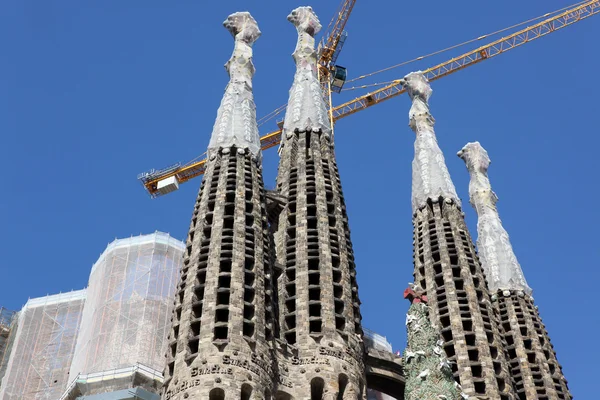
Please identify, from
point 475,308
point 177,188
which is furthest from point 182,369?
point 177,188

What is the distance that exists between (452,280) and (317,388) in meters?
10.4

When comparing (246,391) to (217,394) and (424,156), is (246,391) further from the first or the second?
(424,156)

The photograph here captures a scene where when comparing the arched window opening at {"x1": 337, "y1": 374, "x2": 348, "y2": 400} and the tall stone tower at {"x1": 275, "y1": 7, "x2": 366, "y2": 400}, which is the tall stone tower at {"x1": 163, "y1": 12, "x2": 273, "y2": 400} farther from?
the arched window opening at {"x1": 337, "y1": 374, "x2": 348, "y2": 400}

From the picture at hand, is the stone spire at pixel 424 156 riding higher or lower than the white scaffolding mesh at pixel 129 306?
higher

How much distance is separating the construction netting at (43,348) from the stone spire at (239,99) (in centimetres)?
1009

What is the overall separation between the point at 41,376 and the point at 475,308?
17.2m

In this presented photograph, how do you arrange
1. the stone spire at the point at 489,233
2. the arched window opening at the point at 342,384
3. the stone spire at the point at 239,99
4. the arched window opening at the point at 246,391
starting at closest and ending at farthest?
the arched window opening at the point at 246,391 < the arched window opening at the point at 342,384 < the stone spire at the point at 239,99 < the stone spire at the point at 489,233

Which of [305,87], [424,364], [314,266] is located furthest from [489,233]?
[424,364]

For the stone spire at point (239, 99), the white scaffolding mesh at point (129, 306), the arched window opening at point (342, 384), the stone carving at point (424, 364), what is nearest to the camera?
the stone carving at point (424, 364)

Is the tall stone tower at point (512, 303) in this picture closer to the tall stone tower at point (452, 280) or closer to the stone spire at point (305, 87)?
the tall stone tower at point (452, 280)

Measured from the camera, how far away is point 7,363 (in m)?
48.6

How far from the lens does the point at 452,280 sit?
150ft

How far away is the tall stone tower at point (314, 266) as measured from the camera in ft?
124

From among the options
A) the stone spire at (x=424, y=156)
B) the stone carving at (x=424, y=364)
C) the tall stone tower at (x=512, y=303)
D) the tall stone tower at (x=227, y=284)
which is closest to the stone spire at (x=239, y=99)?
the tall stone tower at (x=227, y=284)
